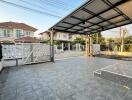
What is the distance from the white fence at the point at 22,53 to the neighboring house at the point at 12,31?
12.8m

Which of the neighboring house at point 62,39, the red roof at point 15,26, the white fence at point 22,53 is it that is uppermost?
the red roof at point 15,26

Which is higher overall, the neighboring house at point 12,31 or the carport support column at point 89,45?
the neighboring house at point 12,31

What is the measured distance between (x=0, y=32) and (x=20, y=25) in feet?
12.8

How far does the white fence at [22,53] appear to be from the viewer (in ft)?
23.7

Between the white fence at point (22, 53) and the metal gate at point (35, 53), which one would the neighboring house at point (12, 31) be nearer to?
the metal gate at point (35, 53)

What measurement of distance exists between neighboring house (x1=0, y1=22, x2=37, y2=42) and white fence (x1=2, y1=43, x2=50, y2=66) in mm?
12807

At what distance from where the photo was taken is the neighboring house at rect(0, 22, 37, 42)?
19672 millimetres

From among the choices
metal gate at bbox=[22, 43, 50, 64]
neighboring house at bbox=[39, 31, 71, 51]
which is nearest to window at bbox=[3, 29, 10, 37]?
neighboring house at bbox=[39, 31, 71, 51]

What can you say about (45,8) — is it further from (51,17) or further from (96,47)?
(96,47)

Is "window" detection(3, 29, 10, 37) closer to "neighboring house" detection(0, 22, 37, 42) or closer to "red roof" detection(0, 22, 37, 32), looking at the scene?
"neighboring house" detection(0, 22, 37, 42)

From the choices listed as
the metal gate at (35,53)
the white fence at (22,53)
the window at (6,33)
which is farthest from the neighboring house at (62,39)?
the white fence at (22,53)

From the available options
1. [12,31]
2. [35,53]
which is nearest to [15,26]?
[12,31]

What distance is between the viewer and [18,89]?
11.7 feet

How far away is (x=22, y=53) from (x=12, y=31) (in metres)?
15.1
